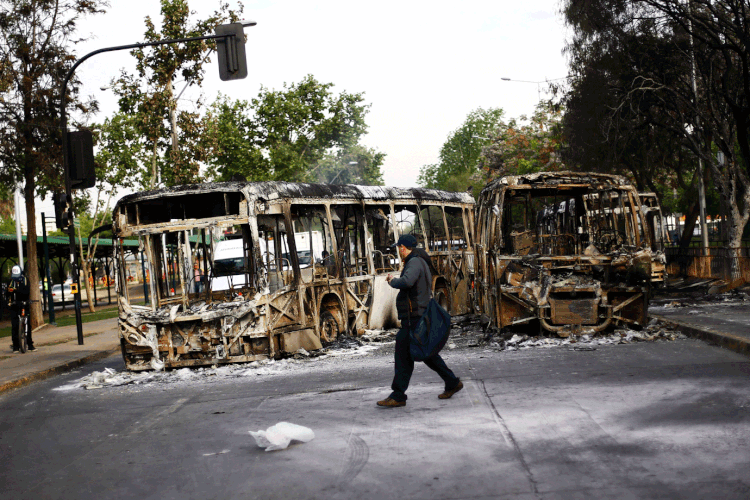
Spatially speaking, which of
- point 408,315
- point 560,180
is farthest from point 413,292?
point 560,180

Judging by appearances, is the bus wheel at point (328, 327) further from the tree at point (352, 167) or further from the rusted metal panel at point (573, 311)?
the tree at point (352, 167)

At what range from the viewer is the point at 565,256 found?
13.2 m

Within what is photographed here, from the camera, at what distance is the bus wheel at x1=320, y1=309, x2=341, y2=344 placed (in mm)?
13953

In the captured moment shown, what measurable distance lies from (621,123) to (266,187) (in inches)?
716

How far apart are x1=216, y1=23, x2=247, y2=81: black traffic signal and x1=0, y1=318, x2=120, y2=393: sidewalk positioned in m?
5.93

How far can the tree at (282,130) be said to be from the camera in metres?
46.2

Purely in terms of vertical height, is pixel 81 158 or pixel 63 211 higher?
pixel 81 158

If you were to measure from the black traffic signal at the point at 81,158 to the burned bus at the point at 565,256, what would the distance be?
8.29 m

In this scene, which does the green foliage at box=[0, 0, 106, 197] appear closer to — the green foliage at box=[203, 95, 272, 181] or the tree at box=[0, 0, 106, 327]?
the tree at box=[0, 0, 106, 327]

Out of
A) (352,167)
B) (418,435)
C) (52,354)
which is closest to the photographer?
(418,435)

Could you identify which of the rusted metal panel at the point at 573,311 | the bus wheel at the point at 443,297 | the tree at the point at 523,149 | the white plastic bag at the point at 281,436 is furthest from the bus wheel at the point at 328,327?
the tree at the point at 523,149

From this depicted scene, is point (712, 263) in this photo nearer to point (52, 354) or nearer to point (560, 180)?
point (560, 180)

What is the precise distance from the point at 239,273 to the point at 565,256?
512 cm

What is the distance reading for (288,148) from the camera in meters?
48.3
